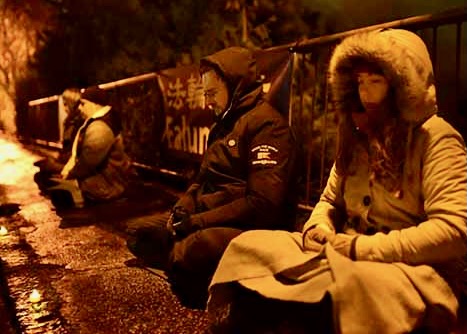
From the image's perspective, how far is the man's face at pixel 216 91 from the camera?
365 cm

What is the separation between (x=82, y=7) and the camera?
17.6 meters

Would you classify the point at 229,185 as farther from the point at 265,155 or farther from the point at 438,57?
the point at 438,57

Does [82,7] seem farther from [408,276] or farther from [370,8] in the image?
[408,276]

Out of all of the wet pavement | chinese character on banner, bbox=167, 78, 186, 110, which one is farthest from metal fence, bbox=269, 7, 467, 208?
chinese character on banner, bbox=167, 78, 186, 110

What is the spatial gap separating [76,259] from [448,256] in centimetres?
353

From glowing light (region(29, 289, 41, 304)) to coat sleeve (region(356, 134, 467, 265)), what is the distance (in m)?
2.54

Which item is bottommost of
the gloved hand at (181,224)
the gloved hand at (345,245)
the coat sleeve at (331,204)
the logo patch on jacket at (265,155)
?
the gloved hand at (181,224)

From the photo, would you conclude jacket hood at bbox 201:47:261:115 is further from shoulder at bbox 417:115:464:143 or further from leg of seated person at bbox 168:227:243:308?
shoulder at bbox 417:115:464:143

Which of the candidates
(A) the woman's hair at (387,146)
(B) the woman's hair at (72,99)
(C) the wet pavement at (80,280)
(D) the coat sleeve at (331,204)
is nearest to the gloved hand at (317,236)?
(D) the coat sleeve at (331,204)

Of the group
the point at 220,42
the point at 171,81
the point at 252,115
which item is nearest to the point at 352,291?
the point at 252,115

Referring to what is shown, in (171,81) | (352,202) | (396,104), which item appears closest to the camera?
(396,104)

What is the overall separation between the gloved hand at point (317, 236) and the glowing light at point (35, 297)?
222cm

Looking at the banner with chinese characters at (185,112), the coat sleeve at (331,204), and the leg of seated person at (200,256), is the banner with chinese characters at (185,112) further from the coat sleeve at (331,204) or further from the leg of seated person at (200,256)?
the coat sleeve at (331,204)

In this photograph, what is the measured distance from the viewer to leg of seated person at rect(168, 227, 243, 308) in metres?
3.23
